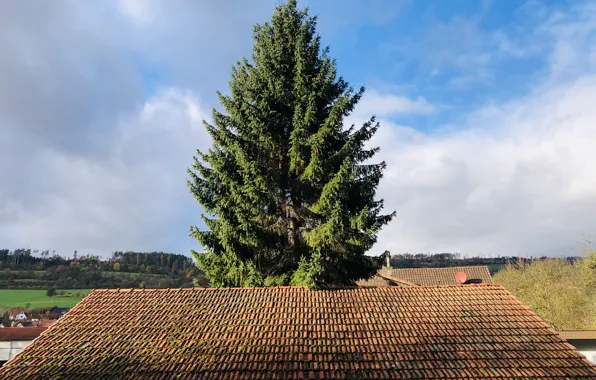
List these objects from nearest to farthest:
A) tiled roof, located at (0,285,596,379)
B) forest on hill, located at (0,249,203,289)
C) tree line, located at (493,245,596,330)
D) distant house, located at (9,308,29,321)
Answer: tiled roof, located at (0,285,596,379)
tree line, located at (493,245,596,330)
distant house, located at (9,308,29,321)
forest on hill, located at (0,249,203,289)

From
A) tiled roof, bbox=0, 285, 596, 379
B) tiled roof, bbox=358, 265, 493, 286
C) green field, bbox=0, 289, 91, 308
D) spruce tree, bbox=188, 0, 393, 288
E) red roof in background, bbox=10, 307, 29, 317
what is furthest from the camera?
green field, bbox=0, 289, 91, 308

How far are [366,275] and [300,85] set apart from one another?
8040mm

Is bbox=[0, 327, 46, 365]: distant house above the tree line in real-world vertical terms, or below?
below

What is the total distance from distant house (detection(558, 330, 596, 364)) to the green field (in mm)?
63971

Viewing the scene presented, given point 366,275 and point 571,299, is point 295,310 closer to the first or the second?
point 366,275

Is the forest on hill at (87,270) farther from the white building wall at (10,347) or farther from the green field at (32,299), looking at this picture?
the white building wall at (10,347)

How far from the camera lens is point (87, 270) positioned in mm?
85250

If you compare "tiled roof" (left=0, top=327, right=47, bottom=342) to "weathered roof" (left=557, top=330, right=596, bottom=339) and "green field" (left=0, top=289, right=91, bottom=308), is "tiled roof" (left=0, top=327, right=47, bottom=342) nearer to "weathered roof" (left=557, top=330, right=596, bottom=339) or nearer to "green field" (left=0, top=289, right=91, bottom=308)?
"weathered roof" (left=557, top=330, right=596, bottom=339)

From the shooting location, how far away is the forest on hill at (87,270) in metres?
76.8

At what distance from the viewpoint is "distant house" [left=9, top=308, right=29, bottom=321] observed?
52.0 metres

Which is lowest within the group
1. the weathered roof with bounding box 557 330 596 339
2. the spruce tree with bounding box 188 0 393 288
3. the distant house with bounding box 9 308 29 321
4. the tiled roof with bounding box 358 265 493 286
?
the distant house with bounding box 9 308 29 321

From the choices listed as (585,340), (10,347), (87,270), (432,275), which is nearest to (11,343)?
(10,347)

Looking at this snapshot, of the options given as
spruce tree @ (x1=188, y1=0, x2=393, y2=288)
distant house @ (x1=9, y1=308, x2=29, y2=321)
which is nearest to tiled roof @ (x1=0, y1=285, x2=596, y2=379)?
spruce tree @ (x1=188, y1=0, x2=393, y2=288)

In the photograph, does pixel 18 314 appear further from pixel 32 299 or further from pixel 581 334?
pixel 581 334
